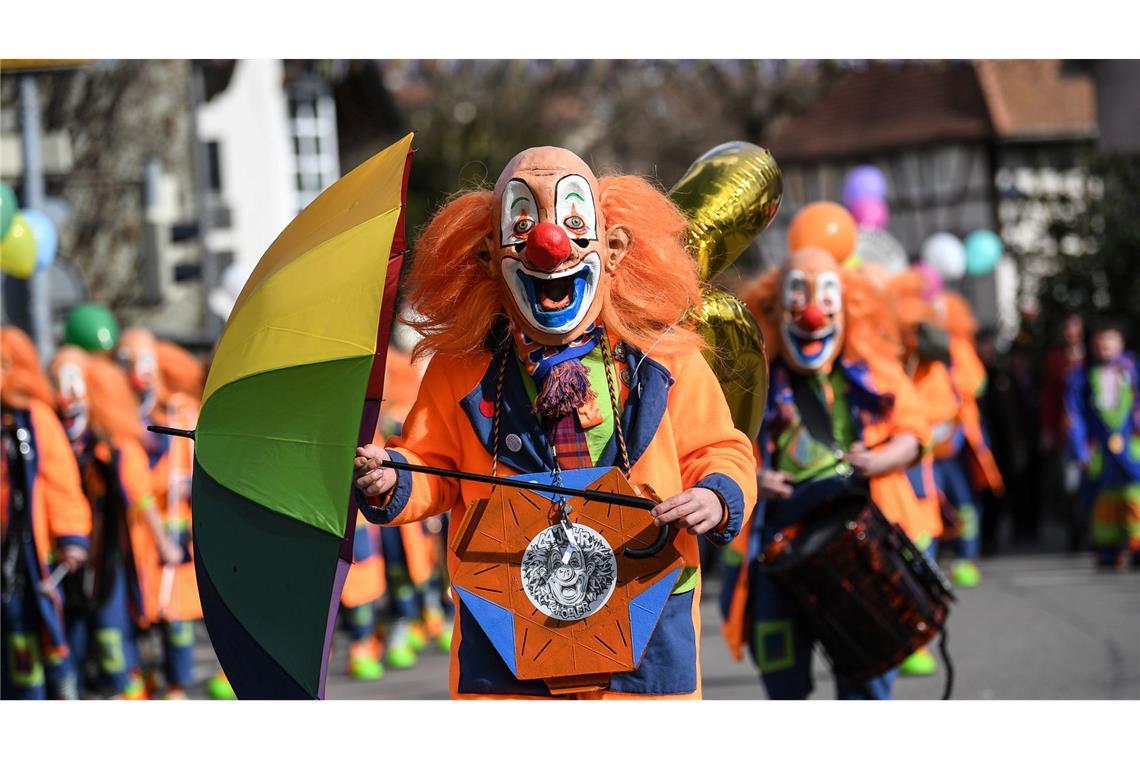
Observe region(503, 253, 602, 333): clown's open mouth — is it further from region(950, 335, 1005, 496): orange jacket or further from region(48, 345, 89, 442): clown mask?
Answer: region(950, 335, 1005, 496): orange jacket

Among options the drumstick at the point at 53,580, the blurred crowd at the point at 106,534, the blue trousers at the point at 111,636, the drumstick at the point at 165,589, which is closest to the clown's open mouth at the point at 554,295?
the blurred crowd at the point at 106,534

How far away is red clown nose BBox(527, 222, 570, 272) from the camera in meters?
3.85

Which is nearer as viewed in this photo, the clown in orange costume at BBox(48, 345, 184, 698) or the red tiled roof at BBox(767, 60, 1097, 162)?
the clown in orange costume at BBox(48, 345, 184, 698)

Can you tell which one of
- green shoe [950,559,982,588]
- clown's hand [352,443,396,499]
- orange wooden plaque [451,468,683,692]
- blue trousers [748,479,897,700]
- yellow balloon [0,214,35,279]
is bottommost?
green shoe [950,559,982,588]

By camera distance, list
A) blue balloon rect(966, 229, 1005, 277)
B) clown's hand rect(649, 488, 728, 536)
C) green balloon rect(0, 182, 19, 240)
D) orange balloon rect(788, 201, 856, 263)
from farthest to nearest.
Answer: blue balloon rect(966, 229, 1005, 277) → green balloon rect(0, 182, 19, 240) → orange balloon rect(788, 201, 856, 263) → clown's hand rect(649, 488, 728, 536)

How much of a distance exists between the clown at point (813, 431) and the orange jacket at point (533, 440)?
6.05 ft

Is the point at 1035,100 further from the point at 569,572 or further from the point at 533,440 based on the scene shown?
the point at 569,572

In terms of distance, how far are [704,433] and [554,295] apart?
491 millimetres

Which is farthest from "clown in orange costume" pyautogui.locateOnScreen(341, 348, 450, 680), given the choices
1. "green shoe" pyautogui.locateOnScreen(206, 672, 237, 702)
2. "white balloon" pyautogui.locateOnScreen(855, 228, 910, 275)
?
"white balloon" pyautogui.locateOnScreen(855, 228, 910, 275)

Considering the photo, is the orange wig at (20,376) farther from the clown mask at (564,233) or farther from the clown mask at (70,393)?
the clown mask at (564,233)

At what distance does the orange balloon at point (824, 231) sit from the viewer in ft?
21.7

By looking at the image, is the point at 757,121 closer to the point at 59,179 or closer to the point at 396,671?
the point at 59,179

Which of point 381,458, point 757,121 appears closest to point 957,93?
point 757,121

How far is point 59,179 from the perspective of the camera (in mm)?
16203
